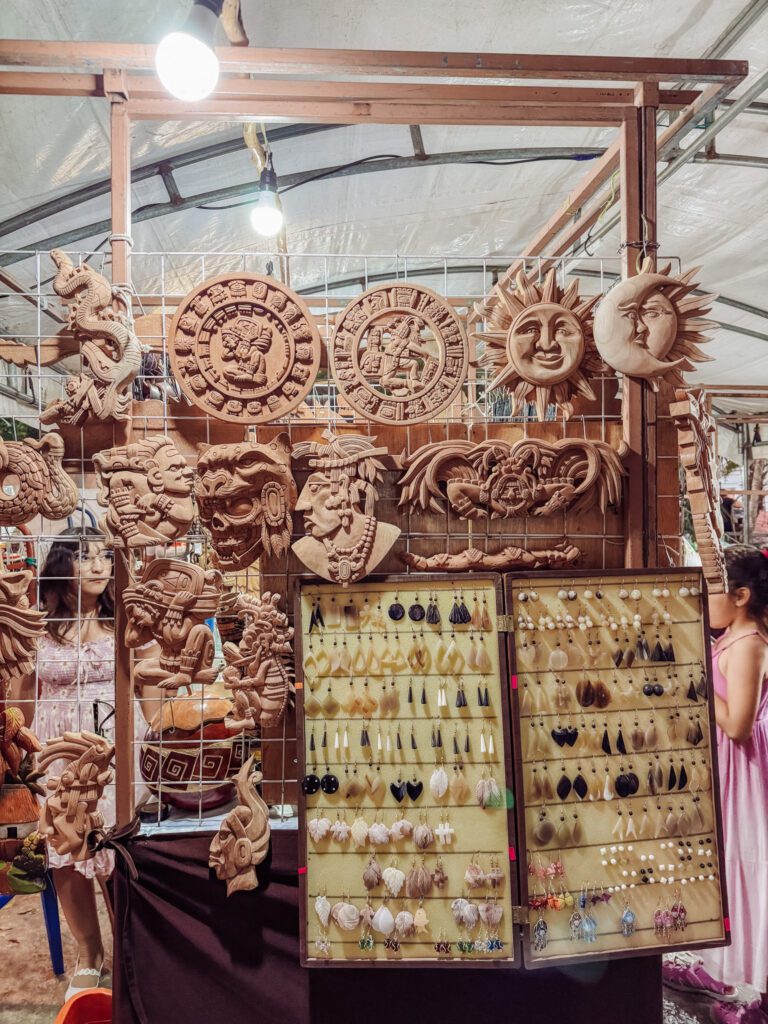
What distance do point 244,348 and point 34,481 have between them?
2.19 ft

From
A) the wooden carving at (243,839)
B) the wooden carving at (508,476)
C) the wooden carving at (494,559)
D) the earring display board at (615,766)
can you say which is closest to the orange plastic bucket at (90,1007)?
the wooden carving at (243,839)

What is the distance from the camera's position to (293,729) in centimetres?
176

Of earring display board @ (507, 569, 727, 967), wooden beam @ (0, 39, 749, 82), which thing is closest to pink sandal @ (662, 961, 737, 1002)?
earring display board @ (507, 569, 727, 967)

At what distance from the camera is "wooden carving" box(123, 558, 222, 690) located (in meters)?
1.58

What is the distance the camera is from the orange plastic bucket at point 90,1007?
1.81 metres

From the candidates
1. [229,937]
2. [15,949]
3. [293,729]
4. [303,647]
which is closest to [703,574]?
[303,647]

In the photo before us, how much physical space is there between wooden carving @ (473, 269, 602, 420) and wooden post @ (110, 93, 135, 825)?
3.38 ft

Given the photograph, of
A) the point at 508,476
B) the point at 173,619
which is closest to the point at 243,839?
the point at 173,619

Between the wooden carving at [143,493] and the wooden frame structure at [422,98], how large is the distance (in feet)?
0.57

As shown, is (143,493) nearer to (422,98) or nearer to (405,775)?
(405,775)

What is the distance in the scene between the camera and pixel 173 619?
1.58 m

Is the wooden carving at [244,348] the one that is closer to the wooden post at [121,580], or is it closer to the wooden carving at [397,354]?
the wooden carving at [397,354]

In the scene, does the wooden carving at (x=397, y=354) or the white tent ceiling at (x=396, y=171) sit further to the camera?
the white tent ceiling at (x=396, y=171)

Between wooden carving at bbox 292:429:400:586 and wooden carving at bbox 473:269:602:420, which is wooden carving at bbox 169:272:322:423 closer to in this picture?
wooden carving at bbox 292:429:400:586
